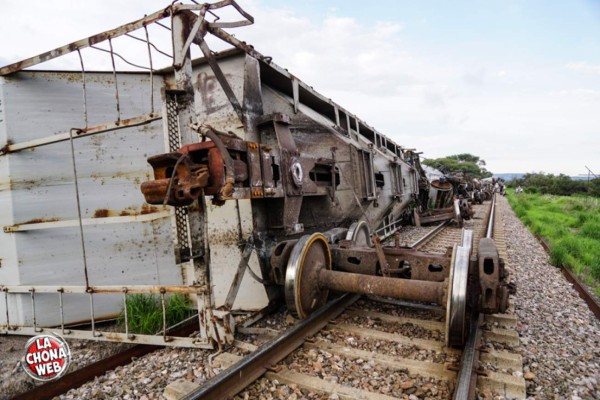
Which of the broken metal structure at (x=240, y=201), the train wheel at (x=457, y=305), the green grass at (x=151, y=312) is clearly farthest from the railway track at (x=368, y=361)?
the green grass at (x=151, y=312)

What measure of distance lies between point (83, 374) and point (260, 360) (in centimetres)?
156

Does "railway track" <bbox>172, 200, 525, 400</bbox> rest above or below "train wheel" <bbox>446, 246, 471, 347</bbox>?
A: below

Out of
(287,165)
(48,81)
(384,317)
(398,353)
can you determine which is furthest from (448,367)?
(48,81)

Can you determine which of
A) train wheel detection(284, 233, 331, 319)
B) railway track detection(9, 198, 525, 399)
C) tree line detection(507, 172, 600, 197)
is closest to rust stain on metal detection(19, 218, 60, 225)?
railway track detection(9, 198, 525, 399)

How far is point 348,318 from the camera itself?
363 cm

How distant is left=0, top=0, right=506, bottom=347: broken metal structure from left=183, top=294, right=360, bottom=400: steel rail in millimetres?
157

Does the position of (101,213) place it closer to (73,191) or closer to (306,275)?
(73,191)

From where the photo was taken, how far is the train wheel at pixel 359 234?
14.9ft

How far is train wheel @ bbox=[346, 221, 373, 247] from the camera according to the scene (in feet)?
14.9

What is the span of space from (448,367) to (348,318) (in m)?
1.25

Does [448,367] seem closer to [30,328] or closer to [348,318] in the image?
[348,318]

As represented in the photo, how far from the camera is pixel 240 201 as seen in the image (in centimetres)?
402

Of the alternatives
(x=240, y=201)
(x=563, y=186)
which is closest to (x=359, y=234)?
(x=240, y=201)
